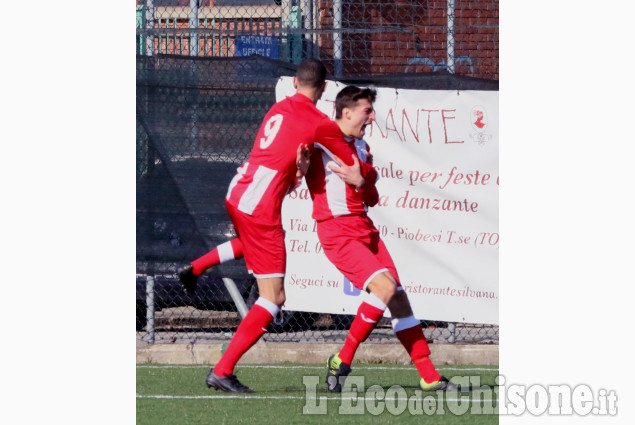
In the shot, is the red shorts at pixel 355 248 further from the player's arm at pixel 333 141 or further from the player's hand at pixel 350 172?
the player's arm at pixel 333 141

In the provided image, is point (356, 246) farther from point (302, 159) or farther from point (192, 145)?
point (192, 145)

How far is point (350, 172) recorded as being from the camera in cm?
744

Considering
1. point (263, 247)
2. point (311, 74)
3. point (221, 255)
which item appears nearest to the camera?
point (263, 247)

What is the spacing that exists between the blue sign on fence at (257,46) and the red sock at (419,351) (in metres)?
3.60

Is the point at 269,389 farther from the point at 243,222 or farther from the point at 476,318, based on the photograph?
the point at 476,318

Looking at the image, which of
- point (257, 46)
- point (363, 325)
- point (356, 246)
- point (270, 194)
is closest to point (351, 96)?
point (270, 194)

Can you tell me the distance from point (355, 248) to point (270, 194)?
65 centimetres

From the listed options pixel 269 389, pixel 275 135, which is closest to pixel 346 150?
pixel 275 135

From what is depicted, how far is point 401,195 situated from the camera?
950cm

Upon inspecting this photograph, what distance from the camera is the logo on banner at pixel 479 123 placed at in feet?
31.1

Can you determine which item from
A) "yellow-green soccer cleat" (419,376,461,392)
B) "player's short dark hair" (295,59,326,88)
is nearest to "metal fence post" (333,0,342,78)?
"player's short dark hair" (295,59,326,88)

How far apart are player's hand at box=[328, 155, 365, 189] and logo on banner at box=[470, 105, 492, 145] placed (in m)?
2.28
